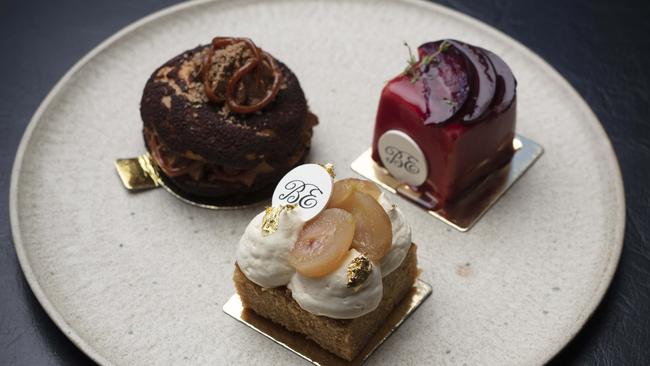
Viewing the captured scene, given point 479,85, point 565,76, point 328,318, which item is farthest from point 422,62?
point 565,76

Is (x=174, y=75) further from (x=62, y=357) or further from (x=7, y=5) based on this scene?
(x=7, y=5)

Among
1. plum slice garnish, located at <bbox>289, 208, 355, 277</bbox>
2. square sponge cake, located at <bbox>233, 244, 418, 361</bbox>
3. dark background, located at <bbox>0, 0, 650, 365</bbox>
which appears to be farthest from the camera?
dark background, located at <bbox>0, 0, 650, 365</bbox>

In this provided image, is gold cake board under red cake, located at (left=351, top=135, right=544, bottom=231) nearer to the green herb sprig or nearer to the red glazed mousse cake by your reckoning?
the red glazed mousse cake

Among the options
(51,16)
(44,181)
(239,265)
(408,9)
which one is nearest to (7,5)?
(51,16)

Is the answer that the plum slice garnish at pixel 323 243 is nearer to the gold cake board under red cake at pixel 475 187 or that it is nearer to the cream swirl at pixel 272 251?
the cream swirl at pixel 272 251

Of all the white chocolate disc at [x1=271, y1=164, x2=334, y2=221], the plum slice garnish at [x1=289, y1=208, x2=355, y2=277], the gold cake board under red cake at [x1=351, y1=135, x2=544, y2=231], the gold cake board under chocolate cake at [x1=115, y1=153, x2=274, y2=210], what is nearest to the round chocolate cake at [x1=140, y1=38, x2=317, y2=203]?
the gold cake board under chocolate cake at [x1=115, y1=153, x2=274, y2=210]

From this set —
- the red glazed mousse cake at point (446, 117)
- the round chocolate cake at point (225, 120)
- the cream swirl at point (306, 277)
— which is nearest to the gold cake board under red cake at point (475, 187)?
the red glazed mousse cake at point (446, 117)
